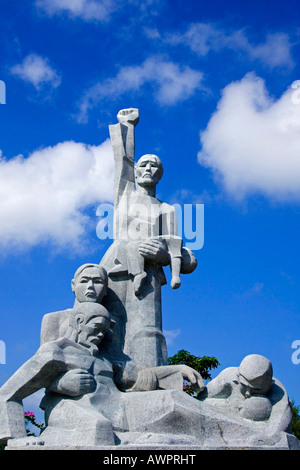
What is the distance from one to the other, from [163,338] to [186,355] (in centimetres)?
1385

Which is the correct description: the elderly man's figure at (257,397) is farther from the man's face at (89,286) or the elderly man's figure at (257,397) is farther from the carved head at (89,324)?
the man's face at (89,286)

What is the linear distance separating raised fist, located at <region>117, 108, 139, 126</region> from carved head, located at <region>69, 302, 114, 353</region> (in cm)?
401

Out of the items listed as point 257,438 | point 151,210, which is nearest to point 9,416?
point 257,438

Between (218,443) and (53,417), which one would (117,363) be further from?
(218,443)

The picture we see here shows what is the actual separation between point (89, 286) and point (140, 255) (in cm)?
106

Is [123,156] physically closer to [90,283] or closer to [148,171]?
[148,171]

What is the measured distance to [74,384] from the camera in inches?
276

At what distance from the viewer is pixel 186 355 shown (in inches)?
874

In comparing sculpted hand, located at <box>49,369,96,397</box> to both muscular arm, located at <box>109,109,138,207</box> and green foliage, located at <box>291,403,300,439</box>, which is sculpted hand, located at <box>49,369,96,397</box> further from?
green foliage, located at <box>291,403,300,439</box>

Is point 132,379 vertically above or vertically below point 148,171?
below

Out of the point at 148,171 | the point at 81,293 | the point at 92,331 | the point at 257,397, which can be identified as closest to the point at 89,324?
the point at 92,331

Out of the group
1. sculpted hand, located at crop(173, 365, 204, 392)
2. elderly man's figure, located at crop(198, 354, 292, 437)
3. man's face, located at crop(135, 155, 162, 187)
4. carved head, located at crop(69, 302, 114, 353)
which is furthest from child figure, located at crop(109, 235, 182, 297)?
elderly man's figure, located at crop(198, 354, 292, 437)

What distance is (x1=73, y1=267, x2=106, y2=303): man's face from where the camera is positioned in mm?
8250
